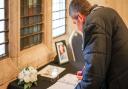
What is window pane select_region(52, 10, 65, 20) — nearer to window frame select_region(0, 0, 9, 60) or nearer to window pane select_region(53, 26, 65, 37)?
window pane select_region(53, 26, 65, 37)

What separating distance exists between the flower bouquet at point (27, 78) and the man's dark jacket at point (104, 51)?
72 cm

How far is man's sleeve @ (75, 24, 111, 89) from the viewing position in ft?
4.56

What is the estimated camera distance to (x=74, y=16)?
61.6 inches

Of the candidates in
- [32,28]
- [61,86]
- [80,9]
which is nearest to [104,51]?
[80,9]

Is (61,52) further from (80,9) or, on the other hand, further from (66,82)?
(80,9)

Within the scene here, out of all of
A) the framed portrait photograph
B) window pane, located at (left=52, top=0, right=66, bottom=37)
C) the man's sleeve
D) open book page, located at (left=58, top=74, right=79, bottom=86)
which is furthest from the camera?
window pane, located at (left=52, top=0, right=66, bottom=37)

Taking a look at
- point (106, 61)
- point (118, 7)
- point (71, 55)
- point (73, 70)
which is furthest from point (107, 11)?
point (118, 7)

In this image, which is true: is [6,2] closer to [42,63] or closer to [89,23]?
[42,63]

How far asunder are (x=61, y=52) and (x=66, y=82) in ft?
2.20

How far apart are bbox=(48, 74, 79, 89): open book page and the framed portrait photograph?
1.41ft

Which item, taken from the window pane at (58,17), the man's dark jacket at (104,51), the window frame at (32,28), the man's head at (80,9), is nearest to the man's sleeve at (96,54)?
the man's dark jacket at (104,51)

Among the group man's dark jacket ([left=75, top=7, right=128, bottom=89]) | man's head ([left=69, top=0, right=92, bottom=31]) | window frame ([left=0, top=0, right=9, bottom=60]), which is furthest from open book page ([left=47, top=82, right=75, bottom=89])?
man's head ([left=69, top=0, right=92, bottom=31])

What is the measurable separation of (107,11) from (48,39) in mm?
1389

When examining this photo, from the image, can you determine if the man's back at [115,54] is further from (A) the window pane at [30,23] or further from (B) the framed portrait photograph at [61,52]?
(B) the framed portrait photograph at [61,52]
